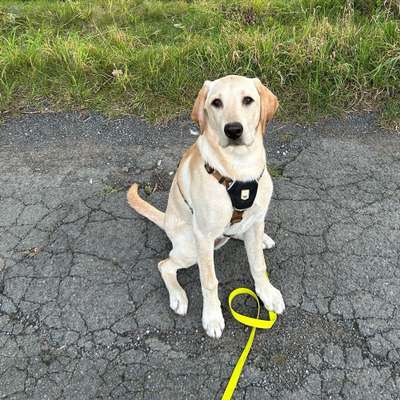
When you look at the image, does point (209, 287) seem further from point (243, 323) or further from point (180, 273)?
point (180, 273)

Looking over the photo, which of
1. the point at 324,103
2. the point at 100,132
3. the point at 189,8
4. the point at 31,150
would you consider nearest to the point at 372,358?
the point at 324,103

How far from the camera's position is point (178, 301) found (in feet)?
9.09

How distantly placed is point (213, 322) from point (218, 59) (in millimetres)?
2952

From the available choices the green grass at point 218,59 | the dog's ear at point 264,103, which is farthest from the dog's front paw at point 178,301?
the green grass at point 218,59

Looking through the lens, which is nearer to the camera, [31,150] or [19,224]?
[19,224]

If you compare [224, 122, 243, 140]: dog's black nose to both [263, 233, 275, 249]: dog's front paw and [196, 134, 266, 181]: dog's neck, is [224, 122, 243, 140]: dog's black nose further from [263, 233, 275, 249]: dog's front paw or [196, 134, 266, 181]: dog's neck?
[263, 233, 275, 249]: dog's front paw

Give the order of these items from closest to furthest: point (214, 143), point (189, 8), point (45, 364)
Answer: point (214, 143) < point (45, 364) < point (189, 8)

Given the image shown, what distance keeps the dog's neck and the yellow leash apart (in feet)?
2.96

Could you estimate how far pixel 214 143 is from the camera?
2.35 metres

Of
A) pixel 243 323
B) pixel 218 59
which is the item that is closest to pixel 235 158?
pixel 243 323

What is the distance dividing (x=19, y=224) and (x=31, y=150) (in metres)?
1.05

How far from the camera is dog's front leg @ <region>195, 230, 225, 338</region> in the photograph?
2.51 metres

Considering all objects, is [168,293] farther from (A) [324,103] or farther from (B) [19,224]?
(A) [324,103]

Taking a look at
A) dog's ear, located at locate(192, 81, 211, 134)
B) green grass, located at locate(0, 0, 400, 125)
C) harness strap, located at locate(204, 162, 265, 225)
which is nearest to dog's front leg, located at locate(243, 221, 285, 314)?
harness strap, located at locate(204, 162, 265, 225)
